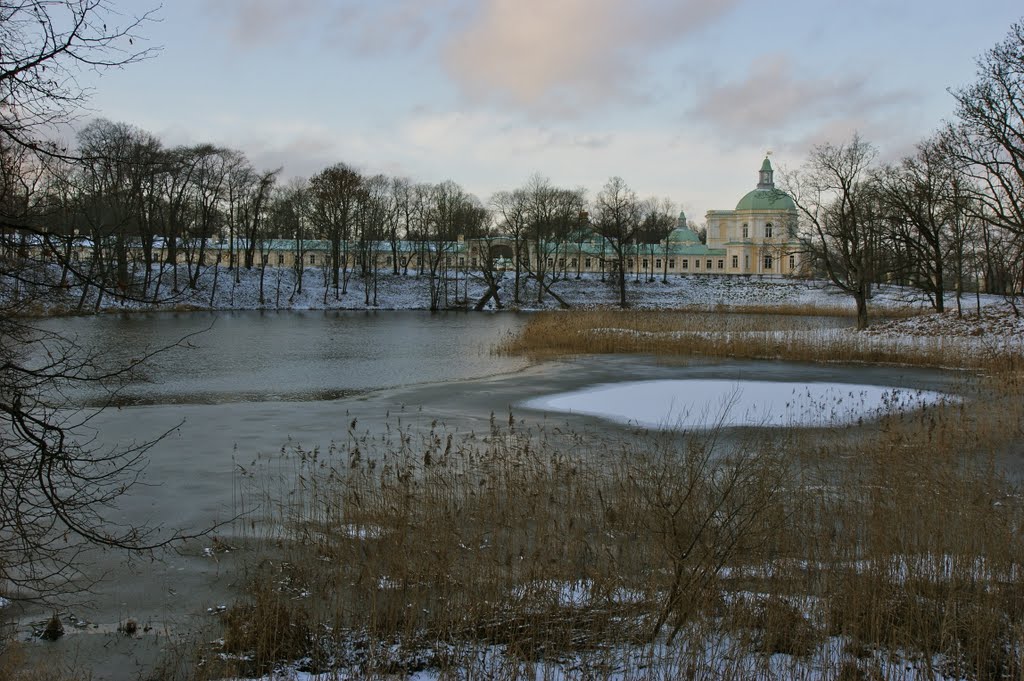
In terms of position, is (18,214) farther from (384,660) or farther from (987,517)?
(987,517)

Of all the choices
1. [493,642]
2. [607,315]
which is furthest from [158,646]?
[607,315]

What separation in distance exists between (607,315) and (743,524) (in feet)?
98.3

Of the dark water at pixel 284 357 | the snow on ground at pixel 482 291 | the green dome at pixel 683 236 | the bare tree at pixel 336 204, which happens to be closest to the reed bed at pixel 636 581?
the dark water at pixel 284 357

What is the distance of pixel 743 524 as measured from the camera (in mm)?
6645

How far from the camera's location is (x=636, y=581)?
6.46m

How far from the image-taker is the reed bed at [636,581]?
17.7 feet

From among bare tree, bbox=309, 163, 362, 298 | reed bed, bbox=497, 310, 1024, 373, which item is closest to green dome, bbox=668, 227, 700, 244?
bare tree, bbox=309, 163, 362, 298

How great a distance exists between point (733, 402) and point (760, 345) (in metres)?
14.9

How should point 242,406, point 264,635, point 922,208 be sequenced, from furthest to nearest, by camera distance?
point 922,208 < point 242,406 < point 264,635

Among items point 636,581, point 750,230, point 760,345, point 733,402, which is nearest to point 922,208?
point 760,345

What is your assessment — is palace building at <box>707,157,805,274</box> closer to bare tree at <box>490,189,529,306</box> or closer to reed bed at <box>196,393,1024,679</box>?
bare tree at <box>490,189,529,306</box>

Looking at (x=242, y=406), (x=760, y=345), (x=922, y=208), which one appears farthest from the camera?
(x=922, y=208)

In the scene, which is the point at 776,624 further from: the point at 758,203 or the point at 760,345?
the point at 758,203

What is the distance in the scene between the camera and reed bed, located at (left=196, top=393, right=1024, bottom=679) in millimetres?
5398
